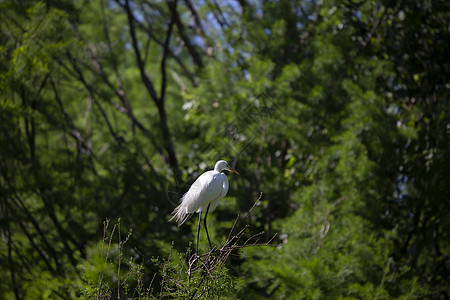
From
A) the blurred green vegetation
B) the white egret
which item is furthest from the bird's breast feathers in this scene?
the blurred green vegetation

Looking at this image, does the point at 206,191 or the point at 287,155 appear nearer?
the point at 206,191

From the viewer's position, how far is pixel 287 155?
6.09m

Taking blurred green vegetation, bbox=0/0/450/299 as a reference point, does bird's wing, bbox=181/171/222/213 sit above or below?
above

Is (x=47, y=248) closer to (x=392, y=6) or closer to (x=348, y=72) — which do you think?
(x=348, y=72)

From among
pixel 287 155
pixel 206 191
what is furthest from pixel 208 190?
pixel 287 155

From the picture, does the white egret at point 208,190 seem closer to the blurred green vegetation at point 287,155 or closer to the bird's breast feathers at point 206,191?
the bird's breast feathers at point 206,191

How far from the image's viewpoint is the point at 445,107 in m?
5.24

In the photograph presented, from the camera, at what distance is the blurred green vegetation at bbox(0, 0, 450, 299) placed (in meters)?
4.60

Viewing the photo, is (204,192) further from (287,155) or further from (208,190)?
(287,155)

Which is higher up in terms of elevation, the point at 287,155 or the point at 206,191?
the point at 206,191

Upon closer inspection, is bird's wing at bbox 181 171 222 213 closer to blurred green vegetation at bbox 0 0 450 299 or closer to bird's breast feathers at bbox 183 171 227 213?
bird's breast feathers at bbox 183 171 227 213

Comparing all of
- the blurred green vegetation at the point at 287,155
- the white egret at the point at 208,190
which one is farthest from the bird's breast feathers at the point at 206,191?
the blurred green vegetation at the point at 287,155

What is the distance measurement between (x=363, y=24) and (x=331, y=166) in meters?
1.90

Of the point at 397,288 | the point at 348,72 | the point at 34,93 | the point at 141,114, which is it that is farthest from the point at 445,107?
the point at 141,114
